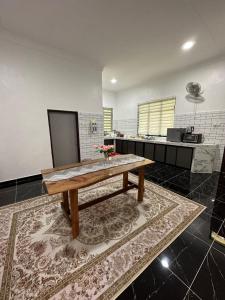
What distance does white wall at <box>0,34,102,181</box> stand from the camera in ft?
9.21

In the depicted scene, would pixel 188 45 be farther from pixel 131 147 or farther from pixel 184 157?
pixel 131 147

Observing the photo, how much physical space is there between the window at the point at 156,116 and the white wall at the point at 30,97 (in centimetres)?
279

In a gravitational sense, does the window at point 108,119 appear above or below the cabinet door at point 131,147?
above

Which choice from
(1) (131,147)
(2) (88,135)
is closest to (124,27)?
(2) (88,135)

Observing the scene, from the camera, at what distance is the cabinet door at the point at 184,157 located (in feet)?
12.4

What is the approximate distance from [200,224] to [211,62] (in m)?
4.01

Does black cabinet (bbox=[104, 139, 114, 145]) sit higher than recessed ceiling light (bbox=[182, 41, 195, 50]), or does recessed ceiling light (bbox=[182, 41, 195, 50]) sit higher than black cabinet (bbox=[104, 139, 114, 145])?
recessed ceiling light (bbox=[182, 41, 195, 50])

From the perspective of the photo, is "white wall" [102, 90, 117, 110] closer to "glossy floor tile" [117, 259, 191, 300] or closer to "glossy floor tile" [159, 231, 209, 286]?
"glossy floor tile" [159, 231, 209, 286]

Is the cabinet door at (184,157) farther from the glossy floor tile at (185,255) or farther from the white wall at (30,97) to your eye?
the white wall at (30,97)

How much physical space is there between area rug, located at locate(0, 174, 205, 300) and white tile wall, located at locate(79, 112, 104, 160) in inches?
74.5

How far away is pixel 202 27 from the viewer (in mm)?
2432

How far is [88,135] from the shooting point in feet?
13.5

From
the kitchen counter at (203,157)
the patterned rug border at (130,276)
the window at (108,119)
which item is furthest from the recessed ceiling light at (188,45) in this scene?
the window at (108,119)

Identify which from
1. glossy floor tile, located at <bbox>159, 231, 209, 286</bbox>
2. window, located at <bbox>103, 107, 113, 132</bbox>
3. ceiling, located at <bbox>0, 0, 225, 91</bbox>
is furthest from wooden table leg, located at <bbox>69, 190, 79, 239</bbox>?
window, located at <bbox>103, 107, 113, 132</bbox>
